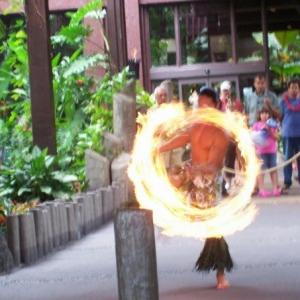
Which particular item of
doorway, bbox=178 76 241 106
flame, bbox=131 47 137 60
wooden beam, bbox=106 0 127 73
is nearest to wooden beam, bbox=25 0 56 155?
wooden beam, bbox=106 0 127 73

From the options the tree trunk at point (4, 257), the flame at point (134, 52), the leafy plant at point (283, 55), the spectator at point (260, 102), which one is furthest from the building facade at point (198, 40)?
the tree trunk at point (4, 257)

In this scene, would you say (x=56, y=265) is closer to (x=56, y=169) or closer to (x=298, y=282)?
(x=298, y=282)

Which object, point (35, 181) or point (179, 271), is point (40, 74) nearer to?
point (35, 181)

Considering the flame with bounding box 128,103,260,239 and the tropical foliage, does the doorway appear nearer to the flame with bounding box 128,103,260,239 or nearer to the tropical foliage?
the tropical foliage

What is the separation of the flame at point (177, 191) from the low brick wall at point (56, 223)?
0.65 meters

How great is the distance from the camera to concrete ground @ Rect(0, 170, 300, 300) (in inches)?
362

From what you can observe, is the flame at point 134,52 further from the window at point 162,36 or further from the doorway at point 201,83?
the doorway at point 201,83

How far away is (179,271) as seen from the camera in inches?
408

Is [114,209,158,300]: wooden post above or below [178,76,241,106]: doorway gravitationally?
below

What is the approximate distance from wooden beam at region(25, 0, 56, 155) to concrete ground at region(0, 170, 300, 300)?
9.32 feet

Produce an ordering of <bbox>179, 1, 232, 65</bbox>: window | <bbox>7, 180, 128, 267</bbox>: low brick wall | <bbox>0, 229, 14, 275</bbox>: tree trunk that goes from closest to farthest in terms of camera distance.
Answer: <bbox>0, 229, 14, 275</bbox>: tree trunk < <bbox>7, 180, 128, 267</bbox>: low brick wall < <bbox>179, 1, 232, 65</bbox>: window

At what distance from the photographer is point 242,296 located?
884 cm

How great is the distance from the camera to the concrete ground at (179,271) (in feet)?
Result: 30.2

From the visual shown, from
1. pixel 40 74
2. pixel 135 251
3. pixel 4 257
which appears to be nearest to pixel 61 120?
pixel 40 74
